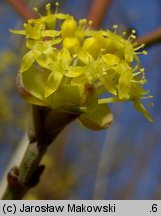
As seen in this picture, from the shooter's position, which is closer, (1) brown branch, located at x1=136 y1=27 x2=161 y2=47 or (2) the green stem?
(2) the green stem

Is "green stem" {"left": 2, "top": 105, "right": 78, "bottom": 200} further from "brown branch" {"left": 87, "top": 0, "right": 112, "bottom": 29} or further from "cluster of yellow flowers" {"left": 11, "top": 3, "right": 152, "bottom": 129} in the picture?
"brown branch" {"left": 87, "top": 0, "right": 112, "bottom": 29}

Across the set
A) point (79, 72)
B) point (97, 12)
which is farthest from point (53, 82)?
point (97, 12)

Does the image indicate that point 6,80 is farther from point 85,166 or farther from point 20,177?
point 20,177

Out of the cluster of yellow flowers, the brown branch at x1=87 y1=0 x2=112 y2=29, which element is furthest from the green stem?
the brown branch at x1=87 y1=0 x2=112 y2=29

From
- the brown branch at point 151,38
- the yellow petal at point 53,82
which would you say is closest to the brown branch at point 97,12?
the brown branch at point 151,38

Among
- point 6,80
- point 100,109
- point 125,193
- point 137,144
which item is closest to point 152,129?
point 137,144

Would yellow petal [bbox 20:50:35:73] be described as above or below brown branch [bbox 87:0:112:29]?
above
